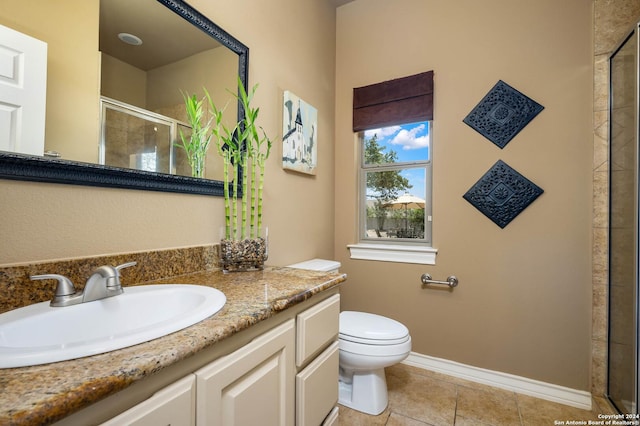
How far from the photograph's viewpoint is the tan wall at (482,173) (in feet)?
5.42

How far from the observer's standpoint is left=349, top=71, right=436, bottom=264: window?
6.78 feet

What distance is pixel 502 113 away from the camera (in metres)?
1.81

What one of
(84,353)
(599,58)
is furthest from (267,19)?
(599,58)

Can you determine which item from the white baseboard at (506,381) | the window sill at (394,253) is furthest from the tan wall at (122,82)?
the white baseboard at (506,381)

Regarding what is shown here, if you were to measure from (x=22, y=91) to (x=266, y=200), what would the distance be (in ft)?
3.44

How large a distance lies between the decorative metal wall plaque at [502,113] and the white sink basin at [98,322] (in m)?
1.89

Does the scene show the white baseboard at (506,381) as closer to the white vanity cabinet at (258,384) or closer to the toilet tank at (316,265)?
the toilet tank at (316,265)

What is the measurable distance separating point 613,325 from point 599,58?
1491mm

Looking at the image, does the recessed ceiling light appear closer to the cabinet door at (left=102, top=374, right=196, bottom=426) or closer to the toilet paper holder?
the cabinet door at (left=102, top=374, right=196, bottom=426)

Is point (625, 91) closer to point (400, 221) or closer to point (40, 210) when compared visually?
point (400, 221)

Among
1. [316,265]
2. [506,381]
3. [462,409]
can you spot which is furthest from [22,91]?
[506,381]

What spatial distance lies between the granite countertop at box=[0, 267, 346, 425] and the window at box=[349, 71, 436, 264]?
5.05 ft

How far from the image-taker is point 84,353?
0.48 meters

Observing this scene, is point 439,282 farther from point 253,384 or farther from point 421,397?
point 253,384
